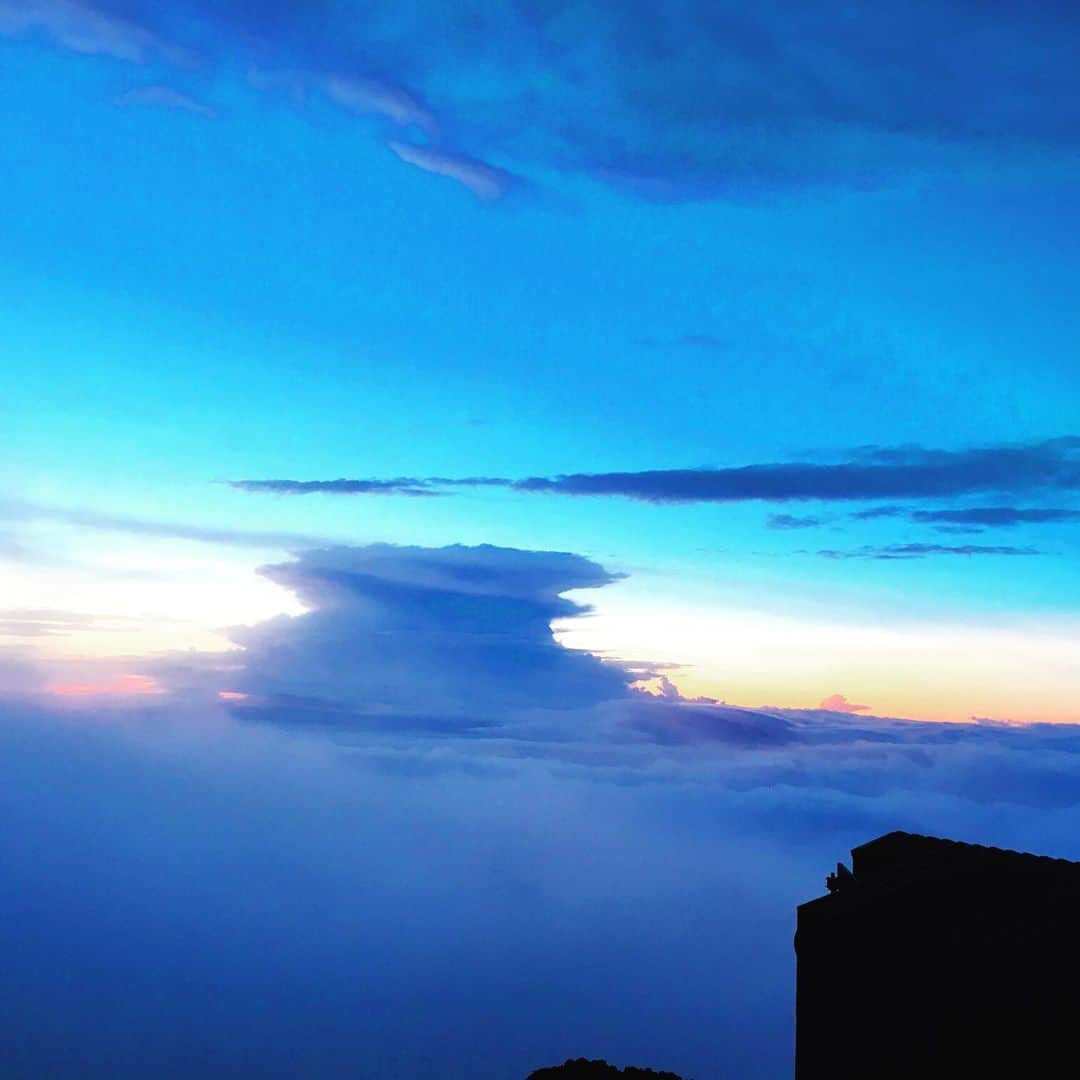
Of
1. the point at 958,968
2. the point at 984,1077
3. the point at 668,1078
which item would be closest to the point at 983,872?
the point at 958,968

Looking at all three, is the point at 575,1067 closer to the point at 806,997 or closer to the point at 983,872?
the point at 806,997

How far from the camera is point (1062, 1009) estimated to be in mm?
29250

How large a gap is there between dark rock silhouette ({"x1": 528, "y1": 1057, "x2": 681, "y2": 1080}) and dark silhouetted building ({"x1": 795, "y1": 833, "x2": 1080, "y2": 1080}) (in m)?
13.9

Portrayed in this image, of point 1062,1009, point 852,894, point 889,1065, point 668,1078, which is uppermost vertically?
point 852,894

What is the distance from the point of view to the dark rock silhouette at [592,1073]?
45688 mm

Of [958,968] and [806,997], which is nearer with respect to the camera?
[958,968]

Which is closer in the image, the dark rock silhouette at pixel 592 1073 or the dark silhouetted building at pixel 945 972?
the dark silhouetted building at pixel 945 972

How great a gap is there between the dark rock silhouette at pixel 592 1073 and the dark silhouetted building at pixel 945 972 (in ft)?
45.7

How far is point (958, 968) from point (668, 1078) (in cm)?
2008

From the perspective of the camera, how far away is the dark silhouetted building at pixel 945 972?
1166 inches

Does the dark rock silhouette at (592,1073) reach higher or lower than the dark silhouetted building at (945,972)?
lower

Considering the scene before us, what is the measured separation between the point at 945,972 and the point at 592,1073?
2103cm

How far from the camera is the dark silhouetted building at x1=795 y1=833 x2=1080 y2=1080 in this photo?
29625 millimetres

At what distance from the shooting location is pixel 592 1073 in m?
46.2
